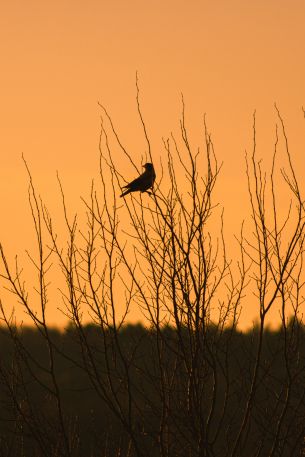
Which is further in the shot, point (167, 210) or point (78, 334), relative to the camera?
point (167, 210)

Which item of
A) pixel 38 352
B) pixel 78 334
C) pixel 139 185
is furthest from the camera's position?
pixel 38 352

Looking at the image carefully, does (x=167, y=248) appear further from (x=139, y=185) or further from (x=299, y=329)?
(x=139, y=185)

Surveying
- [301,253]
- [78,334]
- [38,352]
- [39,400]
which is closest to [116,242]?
[78,334]

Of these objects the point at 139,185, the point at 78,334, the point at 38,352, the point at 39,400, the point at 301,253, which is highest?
the point at 38,352

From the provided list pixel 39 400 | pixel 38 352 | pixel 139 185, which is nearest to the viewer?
pixel 139 185

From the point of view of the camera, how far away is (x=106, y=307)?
7.95 meters

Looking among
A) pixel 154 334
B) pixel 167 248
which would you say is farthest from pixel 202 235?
pixel 154 334

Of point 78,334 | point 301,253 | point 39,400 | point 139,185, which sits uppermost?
point 39,400

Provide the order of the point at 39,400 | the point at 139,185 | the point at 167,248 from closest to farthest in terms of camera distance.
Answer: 1. the point at 167,248
2. the point at 139,185
3. the point at 39,400

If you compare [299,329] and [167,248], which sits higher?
[167,248]

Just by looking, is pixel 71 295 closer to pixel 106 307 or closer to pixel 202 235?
pixel 106 307

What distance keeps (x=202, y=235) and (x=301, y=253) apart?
995 mm

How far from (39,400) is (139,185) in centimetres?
3610

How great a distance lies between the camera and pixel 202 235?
7746 mm
